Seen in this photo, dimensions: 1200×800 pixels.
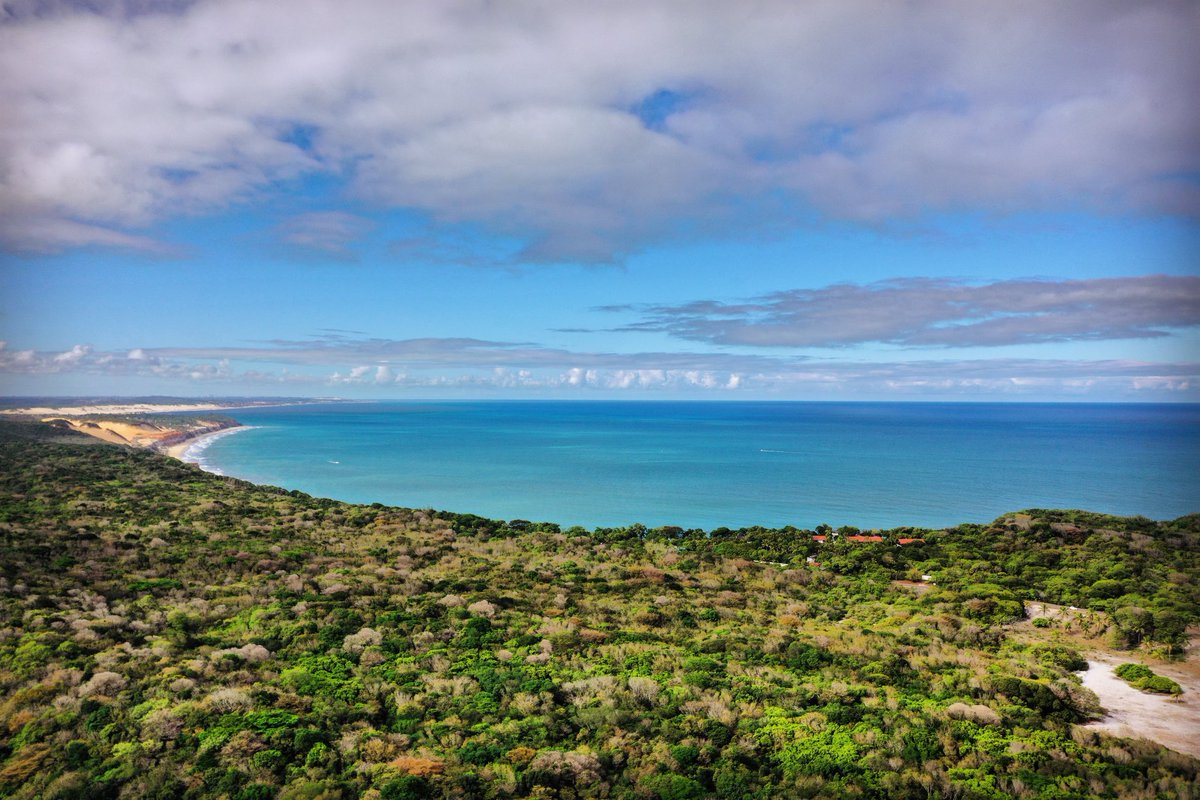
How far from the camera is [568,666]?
19.1 m

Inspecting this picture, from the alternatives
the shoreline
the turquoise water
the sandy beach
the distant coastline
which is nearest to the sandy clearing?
the turquoise water

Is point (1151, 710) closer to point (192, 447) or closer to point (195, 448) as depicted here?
point (195, 448)

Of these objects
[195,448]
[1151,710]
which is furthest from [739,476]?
[195,448]

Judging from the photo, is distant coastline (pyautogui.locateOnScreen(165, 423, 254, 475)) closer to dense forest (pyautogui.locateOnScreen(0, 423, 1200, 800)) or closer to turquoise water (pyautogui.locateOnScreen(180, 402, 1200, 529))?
turquoise water (pyautogui.locateOnScreen(180, 402, 1200, 529))

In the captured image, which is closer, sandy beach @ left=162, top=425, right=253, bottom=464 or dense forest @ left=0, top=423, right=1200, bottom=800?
dense forest @ left=0, top=423, right=1200, bottom=800

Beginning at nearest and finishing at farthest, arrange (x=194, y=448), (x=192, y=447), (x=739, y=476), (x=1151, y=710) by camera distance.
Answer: (x=1151, y=710) → (x=739, y=476) → (x=194, y=448) → (x=192, y=447)

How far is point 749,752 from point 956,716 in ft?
19.8

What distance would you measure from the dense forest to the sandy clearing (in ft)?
2.55

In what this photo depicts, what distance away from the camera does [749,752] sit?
13.8m

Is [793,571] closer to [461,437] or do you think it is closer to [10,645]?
[10,645]

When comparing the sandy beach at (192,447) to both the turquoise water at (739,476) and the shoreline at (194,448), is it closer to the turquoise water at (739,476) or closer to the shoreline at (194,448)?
the shoreline at (194,448)

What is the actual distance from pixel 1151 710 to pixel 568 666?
16254 millimetres

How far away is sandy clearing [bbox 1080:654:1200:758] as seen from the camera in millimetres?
14594

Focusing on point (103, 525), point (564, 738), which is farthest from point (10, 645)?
point (103, 525)
